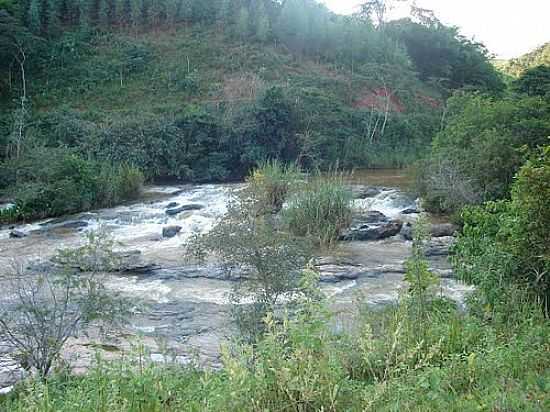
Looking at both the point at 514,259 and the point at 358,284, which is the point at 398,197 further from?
the point at 514,259

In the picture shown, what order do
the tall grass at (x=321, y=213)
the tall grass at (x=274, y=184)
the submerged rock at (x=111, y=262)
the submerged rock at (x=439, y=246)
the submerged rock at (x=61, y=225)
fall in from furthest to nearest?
the submerged rock at (x=61, y=225), the tall grass at (x=274, y=184), the tall grass at (x=321, y=213), the submerged rock at (x=439, y=246), the submerged rock at (x=111, y=262)

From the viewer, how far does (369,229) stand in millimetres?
13914

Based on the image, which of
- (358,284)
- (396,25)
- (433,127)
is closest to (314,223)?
(358,284)

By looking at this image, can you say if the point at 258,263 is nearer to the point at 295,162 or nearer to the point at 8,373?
the point at 8,373

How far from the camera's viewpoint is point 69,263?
6887mm

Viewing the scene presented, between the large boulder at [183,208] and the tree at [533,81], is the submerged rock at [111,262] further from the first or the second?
the tree at [533,81]

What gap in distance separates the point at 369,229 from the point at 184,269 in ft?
15.0

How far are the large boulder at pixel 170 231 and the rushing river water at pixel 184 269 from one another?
13 cm

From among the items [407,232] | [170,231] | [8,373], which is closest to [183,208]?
[170,231]

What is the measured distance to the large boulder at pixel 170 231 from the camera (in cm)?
1488

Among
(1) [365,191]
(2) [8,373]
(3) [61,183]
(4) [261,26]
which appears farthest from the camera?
(4) [261,26]

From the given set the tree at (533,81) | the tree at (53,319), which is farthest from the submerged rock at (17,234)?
the tree at (533,81)

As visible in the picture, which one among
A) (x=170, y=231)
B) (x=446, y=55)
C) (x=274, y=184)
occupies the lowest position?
(x=170, y=231)

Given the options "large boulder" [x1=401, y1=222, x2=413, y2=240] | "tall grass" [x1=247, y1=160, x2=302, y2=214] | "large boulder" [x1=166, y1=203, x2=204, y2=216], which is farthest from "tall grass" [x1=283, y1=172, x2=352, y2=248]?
"large boulder" [x1=166, y1=203, x2=204, y2=216]
